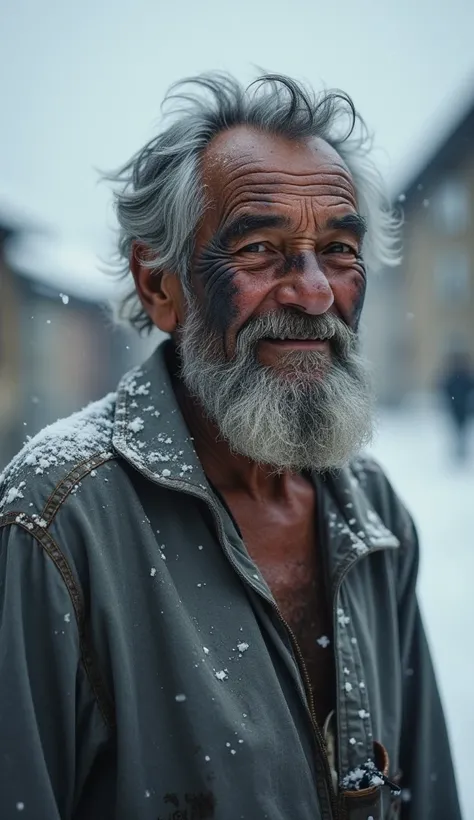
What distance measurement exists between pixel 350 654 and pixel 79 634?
0.69 m

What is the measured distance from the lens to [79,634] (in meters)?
1.23

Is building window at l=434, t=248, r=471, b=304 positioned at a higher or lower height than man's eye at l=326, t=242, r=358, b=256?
lower

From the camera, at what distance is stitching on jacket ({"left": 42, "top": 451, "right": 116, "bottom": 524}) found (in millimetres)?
1269

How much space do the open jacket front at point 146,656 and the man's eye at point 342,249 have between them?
0.56 metres

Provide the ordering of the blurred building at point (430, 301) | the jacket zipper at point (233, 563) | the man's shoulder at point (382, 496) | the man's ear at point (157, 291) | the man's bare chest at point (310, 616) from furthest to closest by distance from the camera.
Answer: the blurred building at point (430, 301) < the man's shoulder at point (382, 496) < the man's ear at point (157, 291) < the man's bare chest at point (310, 616) < the jacket zipper at point (233, 563)

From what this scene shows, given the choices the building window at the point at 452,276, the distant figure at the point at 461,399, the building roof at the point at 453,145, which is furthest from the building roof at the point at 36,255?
the building window at the point at 452,276

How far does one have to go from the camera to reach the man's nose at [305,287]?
1491 mm

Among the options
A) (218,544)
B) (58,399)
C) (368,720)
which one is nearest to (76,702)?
(218,544)

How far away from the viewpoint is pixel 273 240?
153 centimetres

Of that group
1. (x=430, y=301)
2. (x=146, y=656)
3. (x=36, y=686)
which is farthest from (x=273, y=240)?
(x=430, y=301)

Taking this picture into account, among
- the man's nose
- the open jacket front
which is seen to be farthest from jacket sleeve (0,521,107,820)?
the man's nose

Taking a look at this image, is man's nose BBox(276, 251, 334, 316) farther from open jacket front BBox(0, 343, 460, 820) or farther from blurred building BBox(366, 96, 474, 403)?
blurred building BBox(366, 96, 474, 403)

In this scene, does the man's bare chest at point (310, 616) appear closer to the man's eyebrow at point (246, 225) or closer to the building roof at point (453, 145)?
the man's eyebrow at point (246, 225)

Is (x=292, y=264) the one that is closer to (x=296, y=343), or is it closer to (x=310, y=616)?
(x=296, y=343)
